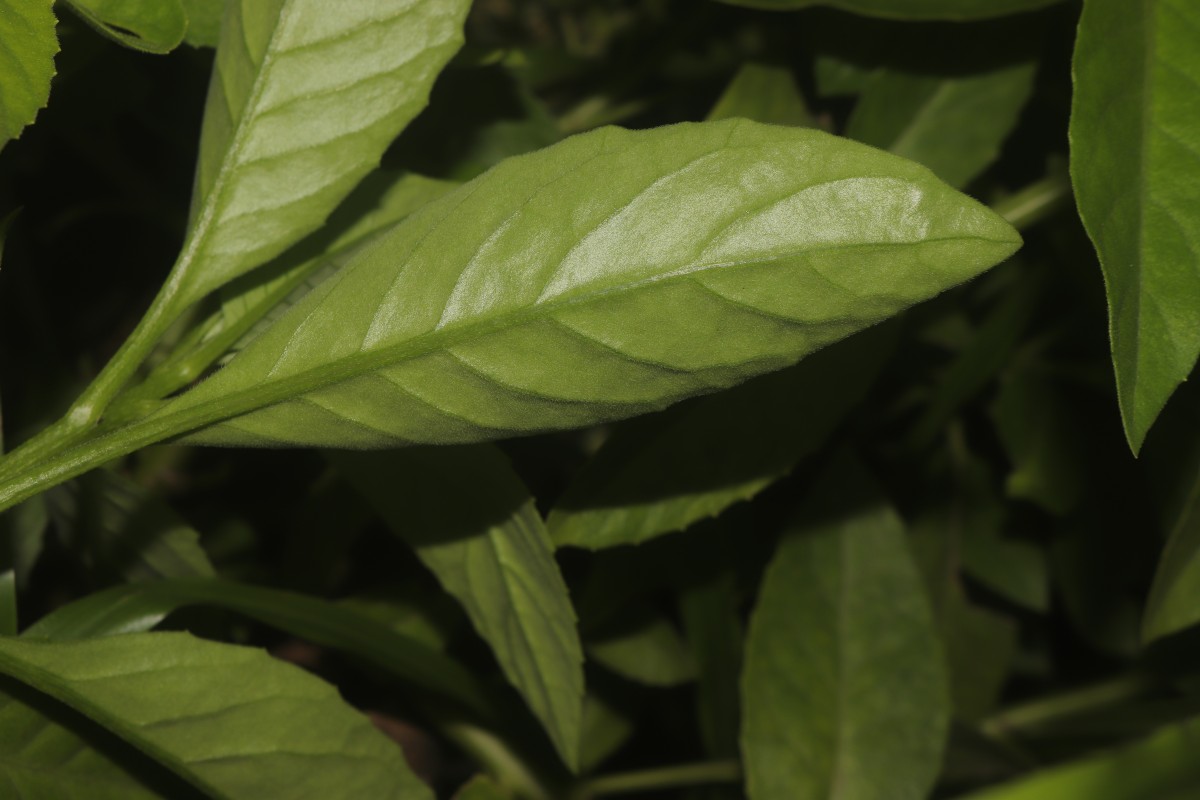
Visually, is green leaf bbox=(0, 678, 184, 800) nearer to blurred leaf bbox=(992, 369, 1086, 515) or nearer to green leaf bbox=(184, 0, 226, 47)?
green leaf bbox=(184, 0, 226, 47)

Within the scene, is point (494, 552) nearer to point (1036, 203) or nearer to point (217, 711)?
point (217, 711)

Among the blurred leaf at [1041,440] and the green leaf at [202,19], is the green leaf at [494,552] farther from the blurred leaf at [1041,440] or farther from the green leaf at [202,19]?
the blurred leaf at [1041,440]

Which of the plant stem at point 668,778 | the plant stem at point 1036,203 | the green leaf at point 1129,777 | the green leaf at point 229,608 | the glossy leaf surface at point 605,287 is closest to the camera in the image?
the green leaf at point 1129,777

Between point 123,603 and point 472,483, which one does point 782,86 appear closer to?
point 472,483

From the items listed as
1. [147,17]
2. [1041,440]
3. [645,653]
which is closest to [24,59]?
[147,17]

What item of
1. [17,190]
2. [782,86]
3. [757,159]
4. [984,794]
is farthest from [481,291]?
[17,190]

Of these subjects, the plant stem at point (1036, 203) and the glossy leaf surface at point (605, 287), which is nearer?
the glossy leaf surface at point (605, 287)

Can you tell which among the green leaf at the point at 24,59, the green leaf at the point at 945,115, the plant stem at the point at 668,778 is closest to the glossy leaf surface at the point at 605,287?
the green leaf at the point at 24,59

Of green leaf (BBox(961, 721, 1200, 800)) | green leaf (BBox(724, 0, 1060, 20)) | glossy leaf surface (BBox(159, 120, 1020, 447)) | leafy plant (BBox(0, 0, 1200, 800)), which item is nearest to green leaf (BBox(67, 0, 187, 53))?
leafy plant (BBox(0, 0, 1200, 800))

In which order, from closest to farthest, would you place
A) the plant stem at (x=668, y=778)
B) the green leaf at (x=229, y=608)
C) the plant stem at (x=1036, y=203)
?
1. the green leaf at (x=229, y=608)
2. the plant stem at (x=1036, y=203)
3. the plant stem at (x=668, y=778)
